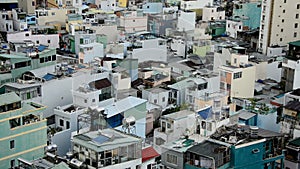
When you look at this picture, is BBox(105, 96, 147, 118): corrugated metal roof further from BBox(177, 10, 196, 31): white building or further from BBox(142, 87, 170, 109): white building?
BBox(177, 10, 196, 31): white building

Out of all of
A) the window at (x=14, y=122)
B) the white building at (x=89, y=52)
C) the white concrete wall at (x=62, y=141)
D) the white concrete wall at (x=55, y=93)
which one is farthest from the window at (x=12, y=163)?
the white building at (x=89, y=52)

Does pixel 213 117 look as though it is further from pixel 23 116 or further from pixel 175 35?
pixel 175 35

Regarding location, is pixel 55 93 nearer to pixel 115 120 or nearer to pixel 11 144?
pixel 115 120

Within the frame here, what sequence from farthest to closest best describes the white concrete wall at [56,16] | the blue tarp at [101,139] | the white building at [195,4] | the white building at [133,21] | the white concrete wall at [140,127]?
1. the white building at [195,4]
2. the white concrete wall at [56,16]
3. the white building at [133,21]
4. the white concrete wall at [140,127]
5. the blue tarp at [101,139]

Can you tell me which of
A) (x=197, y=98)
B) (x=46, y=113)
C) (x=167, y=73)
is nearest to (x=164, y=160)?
(x=197, y=98)

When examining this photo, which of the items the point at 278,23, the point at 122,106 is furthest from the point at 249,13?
the point at 122,106

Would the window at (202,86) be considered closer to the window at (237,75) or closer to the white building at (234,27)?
the window at (237,75)
